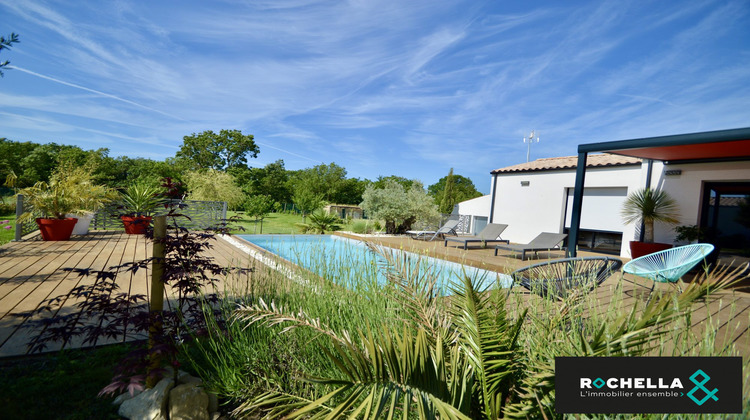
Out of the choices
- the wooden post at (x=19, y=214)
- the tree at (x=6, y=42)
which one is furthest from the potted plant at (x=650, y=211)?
the wooden post at (x=19, y=214)

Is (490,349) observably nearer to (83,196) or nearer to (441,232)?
(83,196)

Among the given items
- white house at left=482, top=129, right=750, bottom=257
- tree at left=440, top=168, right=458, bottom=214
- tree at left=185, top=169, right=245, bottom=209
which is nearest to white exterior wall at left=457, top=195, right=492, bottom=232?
white house at left=482, top=129, right=750, bottom=257

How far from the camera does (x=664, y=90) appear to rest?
15375mm

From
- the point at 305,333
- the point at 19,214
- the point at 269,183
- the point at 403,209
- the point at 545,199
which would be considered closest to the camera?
the point at 305,333

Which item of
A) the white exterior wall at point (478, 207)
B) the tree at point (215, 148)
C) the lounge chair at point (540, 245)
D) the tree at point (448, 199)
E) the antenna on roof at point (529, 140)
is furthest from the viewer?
the tree at point (215, 148)

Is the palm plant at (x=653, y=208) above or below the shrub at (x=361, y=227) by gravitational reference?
above

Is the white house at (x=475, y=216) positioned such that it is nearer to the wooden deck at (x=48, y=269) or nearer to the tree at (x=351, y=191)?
the wooden deck at (x=48, y=269)

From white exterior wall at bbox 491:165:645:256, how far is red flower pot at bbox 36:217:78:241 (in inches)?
501

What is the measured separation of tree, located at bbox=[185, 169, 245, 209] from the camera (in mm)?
21158

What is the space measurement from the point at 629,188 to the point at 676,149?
308cm

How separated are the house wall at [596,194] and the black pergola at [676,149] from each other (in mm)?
366

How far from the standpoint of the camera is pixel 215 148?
1570 inches

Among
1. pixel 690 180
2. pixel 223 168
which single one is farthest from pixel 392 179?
pixel 690 180

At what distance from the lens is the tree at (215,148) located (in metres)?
39.4
